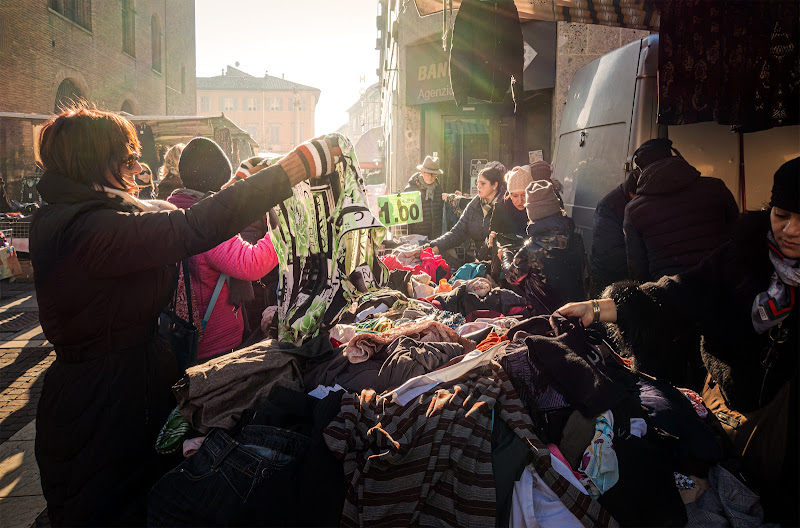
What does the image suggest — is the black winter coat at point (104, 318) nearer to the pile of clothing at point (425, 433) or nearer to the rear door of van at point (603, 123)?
the pile of clothing at point (425, 433)

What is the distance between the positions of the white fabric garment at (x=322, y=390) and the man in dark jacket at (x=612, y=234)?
8.92ft

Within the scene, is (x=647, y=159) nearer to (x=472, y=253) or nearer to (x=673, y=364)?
(x=673, y=364)

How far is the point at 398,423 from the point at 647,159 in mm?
2862

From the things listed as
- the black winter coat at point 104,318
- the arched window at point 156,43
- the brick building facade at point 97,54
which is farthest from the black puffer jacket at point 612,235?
the arched window at point 156,43

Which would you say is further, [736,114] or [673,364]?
[736,114]

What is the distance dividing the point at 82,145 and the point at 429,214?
7103 millimetres

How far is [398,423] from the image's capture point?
199 cm

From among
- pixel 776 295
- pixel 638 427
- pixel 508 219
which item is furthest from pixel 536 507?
pixel 508 219

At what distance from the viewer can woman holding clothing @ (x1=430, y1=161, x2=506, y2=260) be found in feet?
18.9

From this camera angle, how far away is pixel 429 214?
28.9ft

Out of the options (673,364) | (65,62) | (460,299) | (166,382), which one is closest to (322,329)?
(166,382)

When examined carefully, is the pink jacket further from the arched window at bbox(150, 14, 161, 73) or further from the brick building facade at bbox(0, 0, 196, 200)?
the arched window at bbox(150, 14, 161, 73)

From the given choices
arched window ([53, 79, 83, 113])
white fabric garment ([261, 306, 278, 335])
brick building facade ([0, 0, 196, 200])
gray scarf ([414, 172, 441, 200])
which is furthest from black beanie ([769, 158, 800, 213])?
arched window ([53, 79, 83, 113])

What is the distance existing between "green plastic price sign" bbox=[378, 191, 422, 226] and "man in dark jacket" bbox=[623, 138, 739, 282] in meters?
2.38
